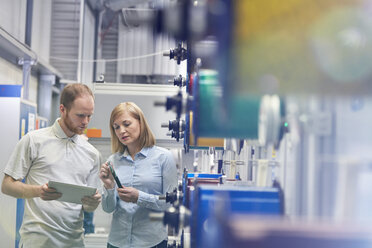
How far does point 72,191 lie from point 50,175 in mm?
224

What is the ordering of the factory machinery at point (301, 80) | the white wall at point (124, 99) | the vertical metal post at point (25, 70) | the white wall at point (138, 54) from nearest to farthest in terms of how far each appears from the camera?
the factory machinery at point (301, 80), the white wall at point (124, 99), the vertical metal post at point (25, 70), the white wall at point (138, 54)

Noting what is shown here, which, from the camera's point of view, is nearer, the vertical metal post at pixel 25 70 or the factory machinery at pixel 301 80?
the factory machinery at pixel 301 80

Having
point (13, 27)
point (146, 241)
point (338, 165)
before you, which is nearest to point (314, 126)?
point (338, 165)

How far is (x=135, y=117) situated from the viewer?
197 cm

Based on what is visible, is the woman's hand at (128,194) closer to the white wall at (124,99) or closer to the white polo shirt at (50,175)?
the white polo shirt at (50,175)

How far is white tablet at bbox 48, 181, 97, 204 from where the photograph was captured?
169 cm

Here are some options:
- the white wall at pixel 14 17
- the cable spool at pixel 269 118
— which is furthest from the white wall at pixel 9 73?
the cable spool at pixel 269 118

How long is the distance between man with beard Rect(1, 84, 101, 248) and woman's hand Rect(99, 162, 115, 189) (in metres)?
0.08

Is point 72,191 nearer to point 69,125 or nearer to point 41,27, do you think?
point 69,125

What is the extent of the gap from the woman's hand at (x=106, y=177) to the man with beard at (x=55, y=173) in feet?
0.27

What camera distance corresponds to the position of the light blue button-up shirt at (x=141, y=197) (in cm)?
185

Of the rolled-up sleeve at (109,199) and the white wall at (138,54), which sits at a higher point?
the white wall at (138,54)

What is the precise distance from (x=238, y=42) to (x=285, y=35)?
0.26ft

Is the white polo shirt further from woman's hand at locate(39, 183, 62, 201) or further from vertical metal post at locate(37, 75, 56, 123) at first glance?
vertical metal post at locate(37, 75, 56, 123)
